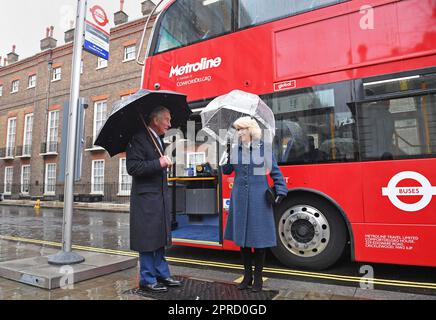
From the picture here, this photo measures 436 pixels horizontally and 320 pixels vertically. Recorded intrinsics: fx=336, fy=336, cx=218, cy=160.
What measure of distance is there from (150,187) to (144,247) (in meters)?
0.60

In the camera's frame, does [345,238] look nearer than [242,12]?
Yes

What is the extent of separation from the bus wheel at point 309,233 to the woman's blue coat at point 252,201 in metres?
1.09

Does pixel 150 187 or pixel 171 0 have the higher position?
pixel 171 0

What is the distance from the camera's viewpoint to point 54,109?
78.0 feet

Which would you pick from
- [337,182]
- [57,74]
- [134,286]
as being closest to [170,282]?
[134,286]

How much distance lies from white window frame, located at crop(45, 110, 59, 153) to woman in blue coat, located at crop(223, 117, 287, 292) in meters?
23.1

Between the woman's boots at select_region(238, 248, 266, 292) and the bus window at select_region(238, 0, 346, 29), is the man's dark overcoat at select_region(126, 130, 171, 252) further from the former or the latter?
the bus window at select_region(238, 0, 346, 29)

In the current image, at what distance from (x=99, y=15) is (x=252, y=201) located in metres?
3.80

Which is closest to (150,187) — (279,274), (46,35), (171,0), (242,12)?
(279,274)

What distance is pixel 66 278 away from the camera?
3.72 meters

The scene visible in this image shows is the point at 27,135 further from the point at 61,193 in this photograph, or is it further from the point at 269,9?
the point at 269,9

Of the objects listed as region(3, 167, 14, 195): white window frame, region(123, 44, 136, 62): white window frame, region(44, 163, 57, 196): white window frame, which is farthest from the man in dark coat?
region(3, 167, 14, 195): white window frame
